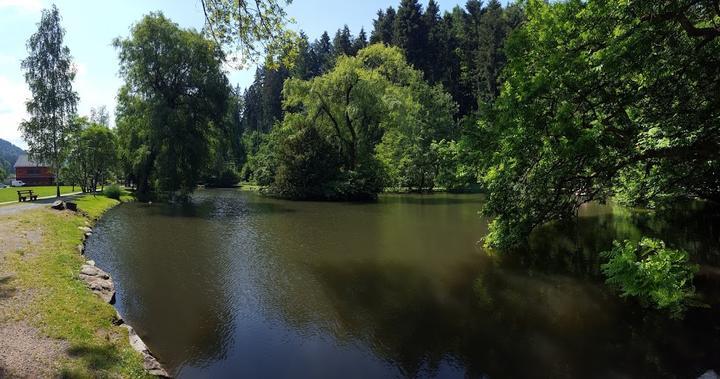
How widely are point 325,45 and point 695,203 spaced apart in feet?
264

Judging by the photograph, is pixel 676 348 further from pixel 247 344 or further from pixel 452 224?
pixel 452 224

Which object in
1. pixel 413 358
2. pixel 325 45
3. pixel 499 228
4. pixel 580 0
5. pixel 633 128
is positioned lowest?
pixel 413 358

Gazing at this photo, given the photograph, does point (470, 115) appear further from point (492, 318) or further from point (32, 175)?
point (32, 175)

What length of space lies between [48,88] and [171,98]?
881 centimetres

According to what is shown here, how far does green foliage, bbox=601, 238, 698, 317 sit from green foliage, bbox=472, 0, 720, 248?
236 centimetres

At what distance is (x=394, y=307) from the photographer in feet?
39.2

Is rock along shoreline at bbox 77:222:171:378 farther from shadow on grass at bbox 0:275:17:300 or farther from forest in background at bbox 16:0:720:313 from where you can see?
forest in background at bbox 16:0:720:313

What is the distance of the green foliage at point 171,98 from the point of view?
121ft

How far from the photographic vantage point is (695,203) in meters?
33.7

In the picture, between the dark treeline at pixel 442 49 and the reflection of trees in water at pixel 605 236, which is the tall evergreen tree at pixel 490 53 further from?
the reflection of trees in water at pixel 605 236

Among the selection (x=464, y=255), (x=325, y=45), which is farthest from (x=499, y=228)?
(x=325, y=45)

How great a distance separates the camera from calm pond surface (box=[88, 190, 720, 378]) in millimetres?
8797

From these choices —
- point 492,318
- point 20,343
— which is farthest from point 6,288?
point 492,318

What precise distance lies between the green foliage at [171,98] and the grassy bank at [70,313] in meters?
22.2
